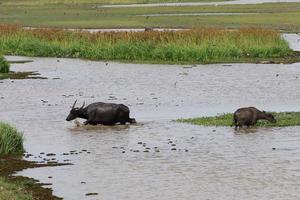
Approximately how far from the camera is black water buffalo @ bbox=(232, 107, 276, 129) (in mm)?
20922

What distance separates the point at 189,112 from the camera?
2488cm

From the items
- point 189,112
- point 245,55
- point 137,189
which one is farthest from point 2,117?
point 245,55

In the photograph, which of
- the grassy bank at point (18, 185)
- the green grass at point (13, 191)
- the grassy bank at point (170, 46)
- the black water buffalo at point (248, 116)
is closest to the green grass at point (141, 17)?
the grassy bank at point (170, 46)

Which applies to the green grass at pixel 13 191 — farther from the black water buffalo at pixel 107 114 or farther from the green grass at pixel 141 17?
the green grass at pixel 141 17

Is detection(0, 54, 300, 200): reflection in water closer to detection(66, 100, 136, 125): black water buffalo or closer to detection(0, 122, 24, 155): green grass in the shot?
detection(66, 100, 136, 125): black water buffalo

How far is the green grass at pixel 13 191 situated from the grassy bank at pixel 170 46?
83.0 feet

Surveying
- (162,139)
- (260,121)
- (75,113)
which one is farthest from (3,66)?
(162,139)

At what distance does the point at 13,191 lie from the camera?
14.4m

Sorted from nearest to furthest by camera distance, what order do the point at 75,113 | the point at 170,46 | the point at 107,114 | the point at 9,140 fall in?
the point at 9,140 → the point at 107,114 → the point at 75,113 → the point at 170,46

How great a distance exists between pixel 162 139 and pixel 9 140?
12.7 ft

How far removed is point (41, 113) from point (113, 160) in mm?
7595

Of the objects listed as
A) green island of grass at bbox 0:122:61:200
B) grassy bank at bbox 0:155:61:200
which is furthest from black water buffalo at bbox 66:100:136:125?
grassy bank at bbox 0:155:61:200

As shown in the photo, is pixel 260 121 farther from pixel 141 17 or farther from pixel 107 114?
pixel 141 17

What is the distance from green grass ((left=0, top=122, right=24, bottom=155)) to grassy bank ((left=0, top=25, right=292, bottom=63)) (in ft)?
73.2
